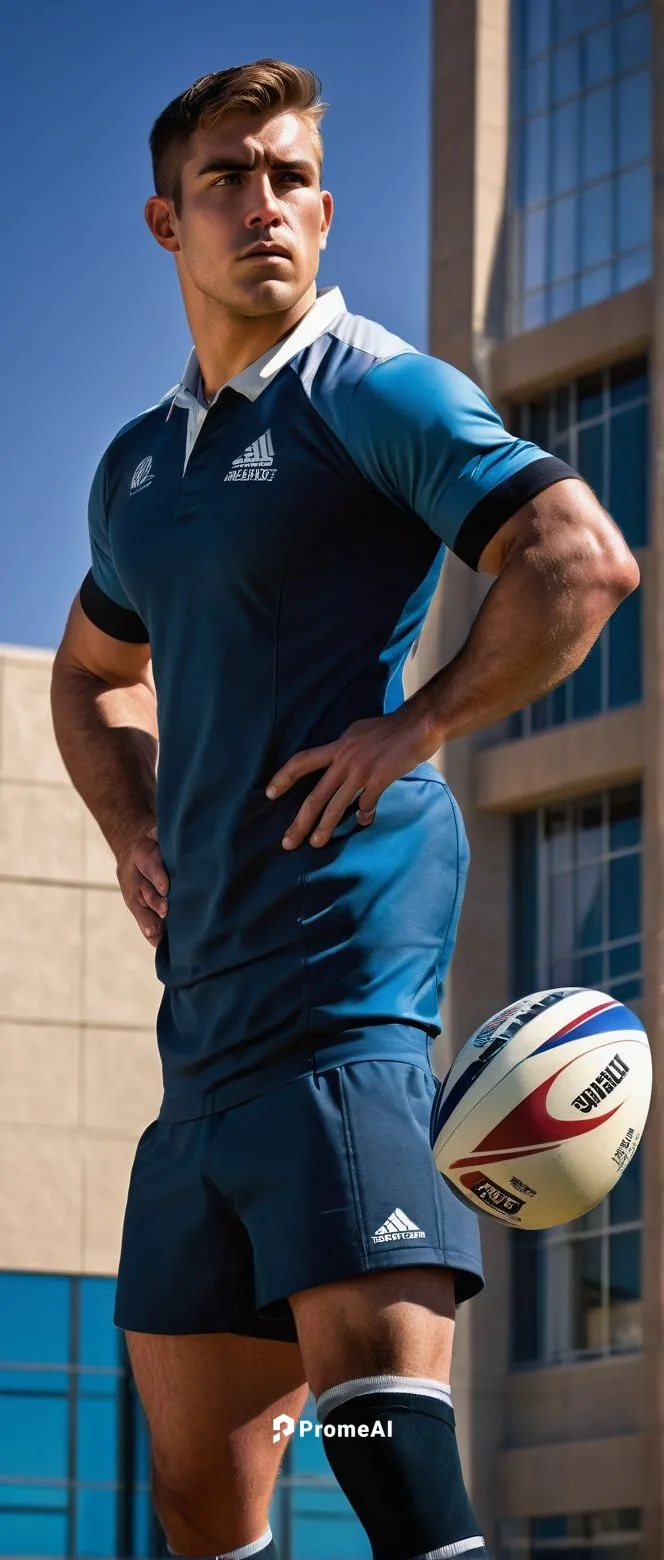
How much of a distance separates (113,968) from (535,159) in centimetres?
1134

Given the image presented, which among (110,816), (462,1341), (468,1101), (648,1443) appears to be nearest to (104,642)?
(110,816)

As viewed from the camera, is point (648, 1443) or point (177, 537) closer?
point (177, 537)

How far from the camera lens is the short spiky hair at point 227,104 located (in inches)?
150

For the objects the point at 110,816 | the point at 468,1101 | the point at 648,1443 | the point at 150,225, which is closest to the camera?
the point at 468,1101

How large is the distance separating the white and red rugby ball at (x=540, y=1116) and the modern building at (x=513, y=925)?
907 inches

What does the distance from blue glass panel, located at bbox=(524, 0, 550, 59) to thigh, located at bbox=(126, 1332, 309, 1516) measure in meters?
29.3

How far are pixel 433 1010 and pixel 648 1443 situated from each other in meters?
23.9

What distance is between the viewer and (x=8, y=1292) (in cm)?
2936

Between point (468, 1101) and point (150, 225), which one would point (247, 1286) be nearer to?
point (468, 1101)

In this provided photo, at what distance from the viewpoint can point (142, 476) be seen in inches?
154

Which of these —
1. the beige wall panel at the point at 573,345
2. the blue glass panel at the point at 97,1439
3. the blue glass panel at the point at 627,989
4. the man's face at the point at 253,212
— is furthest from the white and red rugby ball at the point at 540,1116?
the blue glass panel at the point at 97,1439

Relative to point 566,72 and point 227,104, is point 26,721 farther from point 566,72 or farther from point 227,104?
point 227,104

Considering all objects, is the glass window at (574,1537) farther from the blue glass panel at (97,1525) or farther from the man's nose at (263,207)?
the man's nose at (263,207)

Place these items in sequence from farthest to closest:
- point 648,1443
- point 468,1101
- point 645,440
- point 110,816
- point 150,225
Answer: point 645,440 → point 648,1443 → point 110,816 → point 150,225 → point 468,1101
